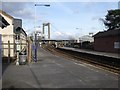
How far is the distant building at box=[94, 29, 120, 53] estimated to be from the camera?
52.5 metres

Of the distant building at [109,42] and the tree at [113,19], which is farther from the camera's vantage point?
the tree at [113,19]

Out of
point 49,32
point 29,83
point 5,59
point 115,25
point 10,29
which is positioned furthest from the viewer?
point 49,32

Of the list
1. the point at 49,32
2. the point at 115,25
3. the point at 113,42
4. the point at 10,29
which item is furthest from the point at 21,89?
the point at 49,32

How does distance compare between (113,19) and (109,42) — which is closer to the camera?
(109,42)

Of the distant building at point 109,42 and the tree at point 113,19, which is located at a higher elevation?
the tree at point 113,19

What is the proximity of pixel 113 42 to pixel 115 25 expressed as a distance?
127 feet

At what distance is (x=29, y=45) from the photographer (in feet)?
95.0

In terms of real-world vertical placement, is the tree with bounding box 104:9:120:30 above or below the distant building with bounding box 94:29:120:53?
above

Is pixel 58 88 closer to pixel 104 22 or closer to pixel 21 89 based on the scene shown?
pixel 21 89

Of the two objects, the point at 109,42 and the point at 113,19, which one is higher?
the point at 113,19

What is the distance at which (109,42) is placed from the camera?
5600 cm

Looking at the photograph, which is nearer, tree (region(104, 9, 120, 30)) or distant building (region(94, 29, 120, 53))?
distant building (region(94, 29, 120, 53))

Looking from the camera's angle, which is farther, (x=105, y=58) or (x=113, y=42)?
(x=113, y=42)

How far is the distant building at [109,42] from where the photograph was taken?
52503mm
